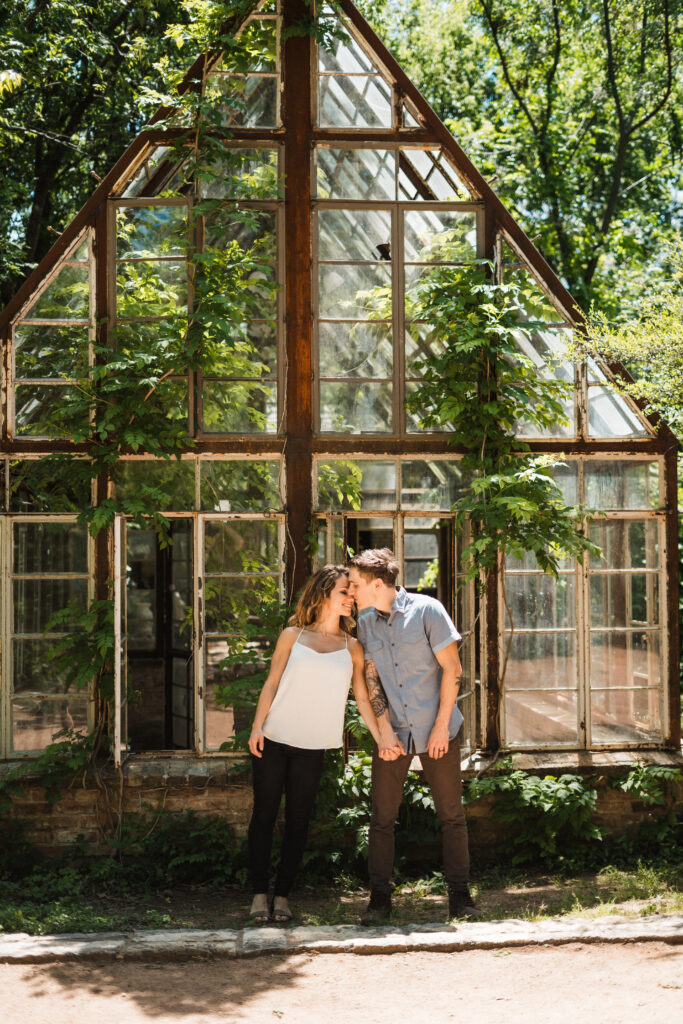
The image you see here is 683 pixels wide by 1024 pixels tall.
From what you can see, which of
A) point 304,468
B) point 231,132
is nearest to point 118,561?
point 304,468

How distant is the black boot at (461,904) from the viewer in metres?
5.32

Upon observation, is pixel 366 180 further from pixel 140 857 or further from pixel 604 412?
pixel 140 857

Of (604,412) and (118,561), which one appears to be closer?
(118,561)

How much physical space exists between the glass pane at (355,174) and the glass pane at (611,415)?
2.29 meters

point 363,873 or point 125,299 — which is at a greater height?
point 125,299

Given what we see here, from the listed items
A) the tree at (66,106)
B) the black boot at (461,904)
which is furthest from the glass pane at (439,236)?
the tree at (66,106)

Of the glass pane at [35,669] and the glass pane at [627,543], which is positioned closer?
the glass pane at [35,669]

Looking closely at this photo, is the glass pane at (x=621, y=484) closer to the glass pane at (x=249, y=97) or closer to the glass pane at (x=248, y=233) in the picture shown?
the glass pane at (x=248, y=233)

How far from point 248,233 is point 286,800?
441cm

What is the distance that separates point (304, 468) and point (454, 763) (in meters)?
2.84

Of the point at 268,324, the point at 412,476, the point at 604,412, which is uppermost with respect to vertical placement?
the point at 268,324

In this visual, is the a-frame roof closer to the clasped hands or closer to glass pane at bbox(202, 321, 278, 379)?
glass pane at bbox(202, 321, 278, 379)

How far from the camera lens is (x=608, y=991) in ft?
14.2

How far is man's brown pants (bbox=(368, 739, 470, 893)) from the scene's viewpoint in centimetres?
530
